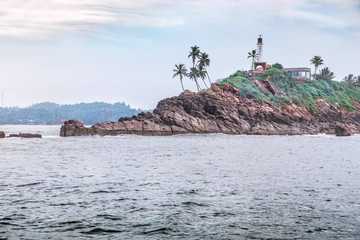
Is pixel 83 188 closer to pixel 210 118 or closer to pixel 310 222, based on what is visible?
pixel 310 222

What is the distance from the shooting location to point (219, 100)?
387 feet

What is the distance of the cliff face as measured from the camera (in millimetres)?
103312

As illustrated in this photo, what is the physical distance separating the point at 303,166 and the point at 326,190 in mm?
15355

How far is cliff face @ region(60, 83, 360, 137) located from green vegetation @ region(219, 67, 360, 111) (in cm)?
413

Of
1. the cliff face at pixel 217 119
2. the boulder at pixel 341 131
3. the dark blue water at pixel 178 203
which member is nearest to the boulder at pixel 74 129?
the cliff face at pixel 217 119

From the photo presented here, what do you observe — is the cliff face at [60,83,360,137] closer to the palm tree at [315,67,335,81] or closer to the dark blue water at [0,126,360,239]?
the palm tree at [315,67,335,81]

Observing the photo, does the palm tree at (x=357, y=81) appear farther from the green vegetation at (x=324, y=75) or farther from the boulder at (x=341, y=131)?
the boulder at (x=341, y=131)

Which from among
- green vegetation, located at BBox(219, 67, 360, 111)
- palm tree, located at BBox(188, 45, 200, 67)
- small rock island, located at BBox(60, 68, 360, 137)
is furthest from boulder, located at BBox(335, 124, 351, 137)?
palm tree, located at BBox(188, 45, 200, 67)

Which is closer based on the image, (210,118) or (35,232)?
(35,232)

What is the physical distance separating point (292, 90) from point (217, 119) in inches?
1728

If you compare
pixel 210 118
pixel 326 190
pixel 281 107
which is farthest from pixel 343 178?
pixel 281 107

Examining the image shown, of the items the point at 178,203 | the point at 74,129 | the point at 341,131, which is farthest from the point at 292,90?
the point at 178,203

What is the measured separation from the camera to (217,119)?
376 ft

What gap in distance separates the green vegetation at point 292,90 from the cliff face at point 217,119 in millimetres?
4129
